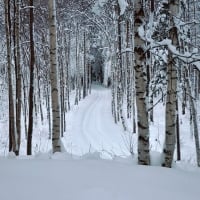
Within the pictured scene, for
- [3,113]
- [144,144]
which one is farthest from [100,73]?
[144,144]

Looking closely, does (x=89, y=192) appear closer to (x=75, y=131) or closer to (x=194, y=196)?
(x=194, y=196)

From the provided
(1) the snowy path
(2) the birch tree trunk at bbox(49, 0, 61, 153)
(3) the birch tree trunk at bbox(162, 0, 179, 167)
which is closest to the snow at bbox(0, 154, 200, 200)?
(3) the birch tree trunk at bbox(162, 0, 179, 167)

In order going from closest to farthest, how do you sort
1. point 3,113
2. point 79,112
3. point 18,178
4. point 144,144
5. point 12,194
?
1. point 12,194
2. point 18,178
3. point 144,144
4. point 79,112
5. point 3,113

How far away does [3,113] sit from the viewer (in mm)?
30203

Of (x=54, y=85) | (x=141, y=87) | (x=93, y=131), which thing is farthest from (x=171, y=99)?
(x=93, y=131)

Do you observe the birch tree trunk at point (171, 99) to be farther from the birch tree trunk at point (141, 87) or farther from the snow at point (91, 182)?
the snow at point (91, 182)

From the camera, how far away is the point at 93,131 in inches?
753

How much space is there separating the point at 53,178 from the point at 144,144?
1712mm

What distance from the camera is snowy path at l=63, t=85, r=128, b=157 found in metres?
15.0

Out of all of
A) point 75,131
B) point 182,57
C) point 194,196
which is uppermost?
point 182,57

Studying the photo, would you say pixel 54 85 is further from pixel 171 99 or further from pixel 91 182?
pixel 91 182

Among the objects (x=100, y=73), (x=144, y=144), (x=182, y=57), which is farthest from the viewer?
(x=100, y=73)

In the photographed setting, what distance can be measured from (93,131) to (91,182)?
50.1ft

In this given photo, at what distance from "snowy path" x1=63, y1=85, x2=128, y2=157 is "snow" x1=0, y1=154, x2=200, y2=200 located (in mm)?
5559
